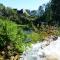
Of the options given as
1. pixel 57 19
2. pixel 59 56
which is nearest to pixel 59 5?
pixel 57 19

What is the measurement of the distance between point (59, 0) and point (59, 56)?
18469 mm

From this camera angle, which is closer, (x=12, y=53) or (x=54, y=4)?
(x=12, y=53)

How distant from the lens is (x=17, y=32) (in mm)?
9281

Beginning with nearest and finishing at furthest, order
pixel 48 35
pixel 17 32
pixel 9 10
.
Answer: pixel 17 32, pixel 48 35, pixel 9 10

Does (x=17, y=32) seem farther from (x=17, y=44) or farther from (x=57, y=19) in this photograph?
(x=57, y=19)

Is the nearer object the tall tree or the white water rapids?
the white water rapids

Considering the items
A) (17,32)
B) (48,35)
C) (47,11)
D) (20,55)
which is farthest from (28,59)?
(47,11)

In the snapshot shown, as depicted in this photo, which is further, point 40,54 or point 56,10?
point 56,10

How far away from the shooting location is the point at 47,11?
26281mm

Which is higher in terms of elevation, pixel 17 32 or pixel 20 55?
pixel 17 32

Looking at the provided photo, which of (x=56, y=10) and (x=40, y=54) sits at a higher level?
(x=40, y=54)

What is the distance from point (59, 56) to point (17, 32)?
1896 millimetres

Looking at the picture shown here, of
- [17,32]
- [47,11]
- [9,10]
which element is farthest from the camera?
[47,11]

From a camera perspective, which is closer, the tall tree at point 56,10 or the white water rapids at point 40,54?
the white water rapids at point 40,54
